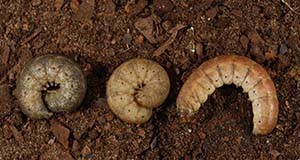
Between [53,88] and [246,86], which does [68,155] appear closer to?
[53,88]

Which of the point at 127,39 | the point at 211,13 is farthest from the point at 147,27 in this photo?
the point at 211,13

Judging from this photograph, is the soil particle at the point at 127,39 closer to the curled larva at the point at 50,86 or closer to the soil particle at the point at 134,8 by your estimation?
the soil particle at the point at 134,8

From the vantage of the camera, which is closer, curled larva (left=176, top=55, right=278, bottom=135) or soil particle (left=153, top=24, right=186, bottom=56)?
curled larva (left=176, top=55, right=278, bottom=135)

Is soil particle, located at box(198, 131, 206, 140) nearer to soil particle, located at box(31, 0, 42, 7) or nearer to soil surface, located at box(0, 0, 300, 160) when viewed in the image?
soil surface, located at box(0, 0, 300, 160)

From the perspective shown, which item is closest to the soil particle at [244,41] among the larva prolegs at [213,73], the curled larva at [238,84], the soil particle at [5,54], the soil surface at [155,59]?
the soil surface at [155,59]

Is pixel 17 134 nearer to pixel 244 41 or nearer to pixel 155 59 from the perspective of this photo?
pixel 155 59

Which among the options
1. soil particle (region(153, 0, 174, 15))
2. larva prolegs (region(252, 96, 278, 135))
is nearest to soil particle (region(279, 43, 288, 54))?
larva prolegs (region(252, 96, 278, 135))

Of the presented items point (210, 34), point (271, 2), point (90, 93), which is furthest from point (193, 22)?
point (90, 93)
